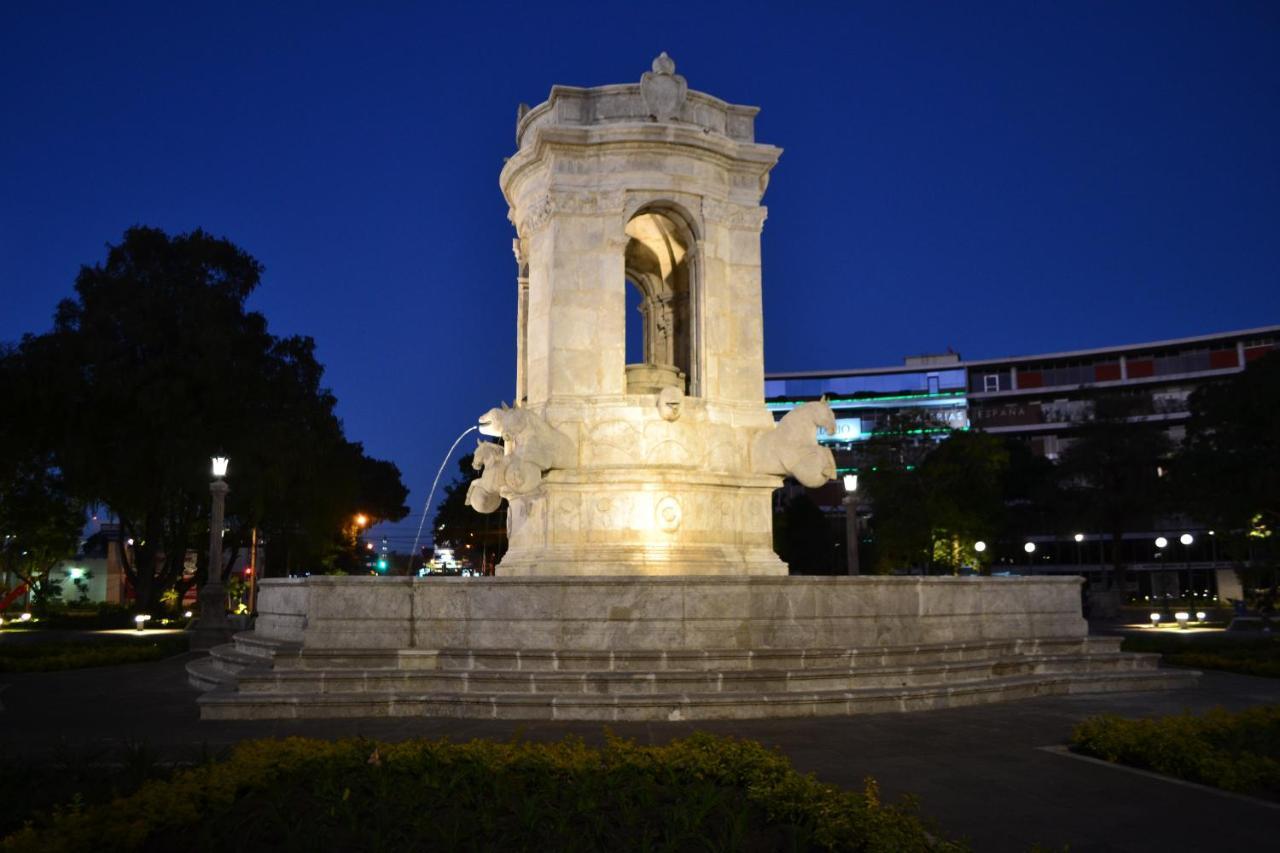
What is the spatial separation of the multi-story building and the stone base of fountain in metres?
60.7

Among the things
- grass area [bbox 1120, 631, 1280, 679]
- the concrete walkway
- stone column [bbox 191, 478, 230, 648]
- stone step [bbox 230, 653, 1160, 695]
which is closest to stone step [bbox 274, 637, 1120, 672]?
stone step [bbox 230, 653, 1160, 695]

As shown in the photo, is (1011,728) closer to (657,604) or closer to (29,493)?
(657,604)

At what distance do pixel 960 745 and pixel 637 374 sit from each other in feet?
34.0

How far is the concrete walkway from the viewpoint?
24.8 feet

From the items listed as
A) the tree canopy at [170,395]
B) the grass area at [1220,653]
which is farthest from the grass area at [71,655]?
the grass area at [1220,653]

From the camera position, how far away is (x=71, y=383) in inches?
1567

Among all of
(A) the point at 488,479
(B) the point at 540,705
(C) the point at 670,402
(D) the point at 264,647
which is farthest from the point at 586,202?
(B) the point at 540,705

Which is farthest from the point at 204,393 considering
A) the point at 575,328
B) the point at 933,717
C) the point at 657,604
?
the point at 933,717

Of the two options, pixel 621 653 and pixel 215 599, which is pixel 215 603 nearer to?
pixel 215 599

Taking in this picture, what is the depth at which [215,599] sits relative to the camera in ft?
96.0

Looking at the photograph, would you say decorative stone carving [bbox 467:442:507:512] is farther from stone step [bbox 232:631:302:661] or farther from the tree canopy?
the tree canopy

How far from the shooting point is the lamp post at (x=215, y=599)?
26562 millimetres

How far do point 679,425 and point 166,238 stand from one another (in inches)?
1427

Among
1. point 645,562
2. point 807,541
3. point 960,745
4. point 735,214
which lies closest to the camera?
point 960,745
